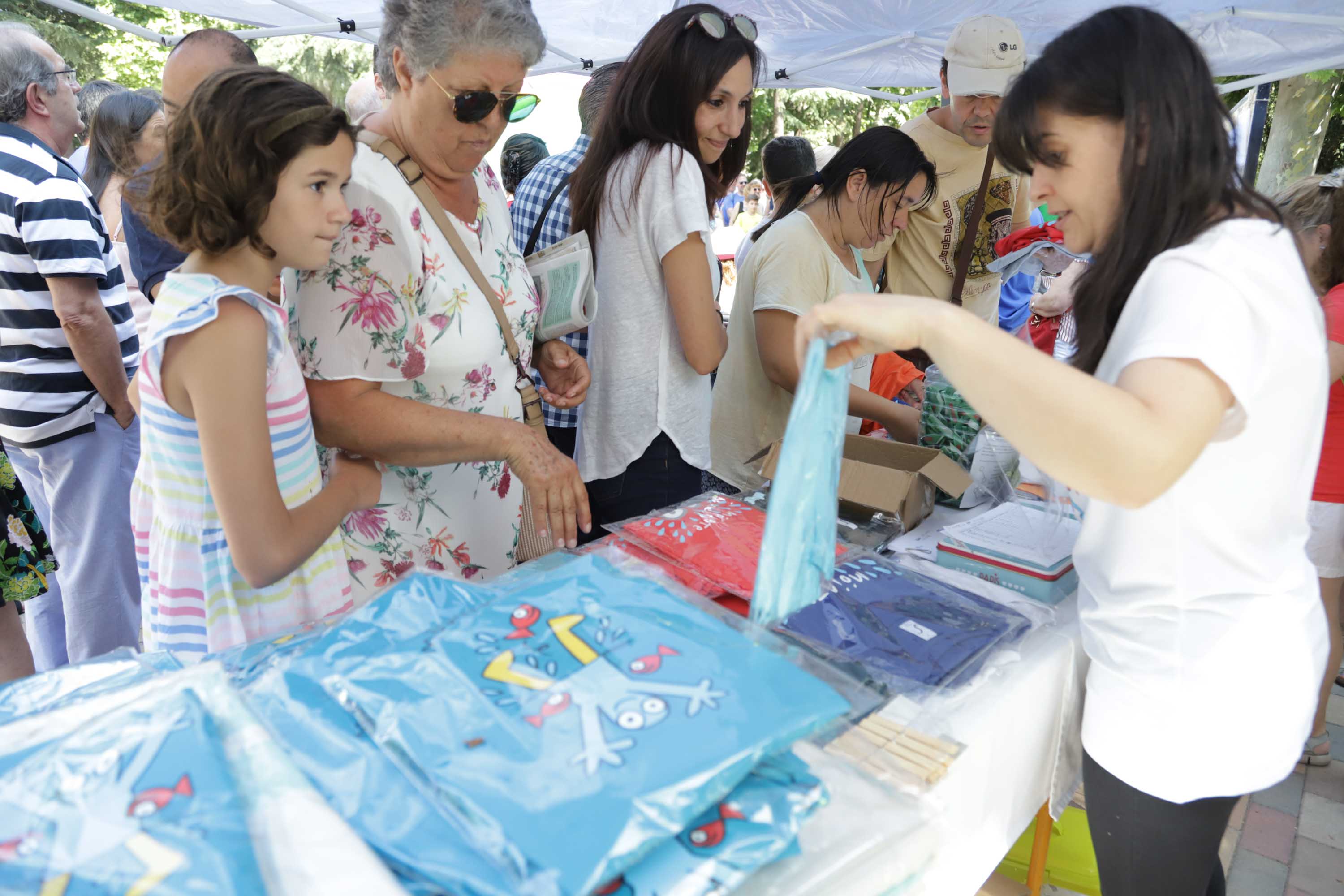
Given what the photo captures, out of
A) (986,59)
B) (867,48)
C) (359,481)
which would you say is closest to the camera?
(359,481)

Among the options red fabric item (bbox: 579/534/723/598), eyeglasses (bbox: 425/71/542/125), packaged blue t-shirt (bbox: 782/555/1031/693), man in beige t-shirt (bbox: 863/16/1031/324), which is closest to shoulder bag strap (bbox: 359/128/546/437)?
eyeglasses (bbox: 425/71/542/125)

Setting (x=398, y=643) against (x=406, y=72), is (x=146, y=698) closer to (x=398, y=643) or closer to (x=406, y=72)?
(x=398, y=643)

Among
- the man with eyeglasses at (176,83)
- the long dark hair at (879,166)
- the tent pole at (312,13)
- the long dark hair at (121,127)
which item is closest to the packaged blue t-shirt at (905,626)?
the long dark hair at (879,166)

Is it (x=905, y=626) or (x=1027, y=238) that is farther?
(x=1027, y=238)

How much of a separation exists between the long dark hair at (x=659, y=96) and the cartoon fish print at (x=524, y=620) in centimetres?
124

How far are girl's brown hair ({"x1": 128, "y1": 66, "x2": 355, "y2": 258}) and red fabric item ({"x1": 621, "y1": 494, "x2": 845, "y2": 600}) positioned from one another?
764mm

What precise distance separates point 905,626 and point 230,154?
118 cm

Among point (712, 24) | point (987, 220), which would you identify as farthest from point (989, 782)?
point (987, 220)

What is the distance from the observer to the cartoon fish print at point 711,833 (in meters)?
0.67

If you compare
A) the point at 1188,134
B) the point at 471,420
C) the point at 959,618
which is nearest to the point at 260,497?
the point at 471,420

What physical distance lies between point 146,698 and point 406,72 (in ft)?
3.59

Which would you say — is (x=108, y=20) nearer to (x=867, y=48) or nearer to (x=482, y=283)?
(x=867, y=48)

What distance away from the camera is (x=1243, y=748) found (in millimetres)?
1055

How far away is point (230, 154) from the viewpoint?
1.18 metres
